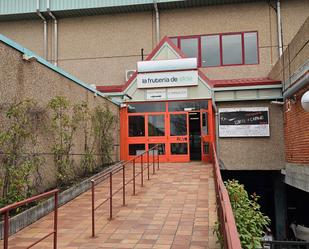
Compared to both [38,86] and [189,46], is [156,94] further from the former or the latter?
[38,86]

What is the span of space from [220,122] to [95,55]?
7.58 meters

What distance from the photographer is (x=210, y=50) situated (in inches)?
669

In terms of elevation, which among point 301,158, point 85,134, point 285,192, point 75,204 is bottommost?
point 285,192

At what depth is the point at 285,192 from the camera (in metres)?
15.5

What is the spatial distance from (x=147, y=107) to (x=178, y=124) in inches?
62.1

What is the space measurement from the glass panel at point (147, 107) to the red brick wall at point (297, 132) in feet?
16.9

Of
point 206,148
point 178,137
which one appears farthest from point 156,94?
point 206,148

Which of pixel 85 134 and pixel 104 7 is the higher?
pixel 104 7

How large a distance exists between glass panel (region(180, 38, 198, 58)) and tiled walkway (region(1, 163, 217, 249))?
927 cm

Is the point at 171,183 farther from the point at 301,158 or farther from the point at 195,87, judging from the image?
the point at 195,87

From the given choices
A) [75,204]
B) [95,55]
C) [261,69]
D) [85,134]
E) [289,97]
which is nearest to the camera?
[75,204]

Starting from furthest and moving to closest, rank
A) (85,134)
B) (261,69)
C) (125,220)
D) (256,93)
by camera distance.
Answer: (261,69), (256,93), (85,134), (125,220)

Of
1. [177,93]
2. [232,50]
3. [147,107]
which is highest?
[232,50]

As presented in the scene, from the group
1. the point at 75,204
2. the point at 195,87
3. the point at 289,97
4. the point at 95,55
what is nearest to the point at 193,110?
the point at 195,87
